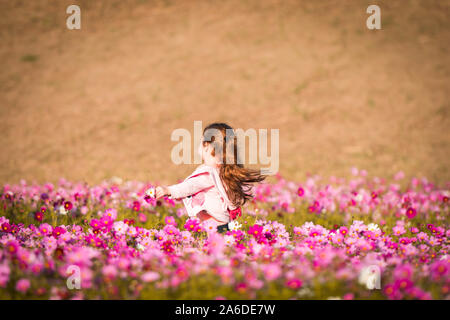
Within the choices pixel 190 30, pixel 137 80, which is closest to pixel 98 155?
pixel 137 80

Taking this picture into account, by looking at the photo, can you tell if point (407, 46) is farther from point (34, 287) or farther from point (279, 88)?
point (34, 287)

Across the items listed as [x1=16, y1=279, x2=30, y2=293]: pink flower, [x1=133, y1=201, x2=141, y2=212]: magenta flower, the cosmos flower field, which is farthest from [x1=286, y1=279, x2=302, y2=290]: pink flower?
[x1=133, y1=201, x2=141, y2=212]: magenta flower

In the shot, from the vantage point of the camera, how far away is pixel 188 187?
13.1 feet

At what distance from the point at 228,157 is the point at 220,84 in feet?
38.7

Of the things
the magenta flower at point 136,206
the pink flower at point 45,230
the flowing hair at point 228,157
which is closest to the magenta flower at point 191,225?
the flowing hair at point 228,157

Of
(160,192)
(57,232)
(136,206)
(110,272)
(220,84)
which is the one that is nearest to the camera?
(110,272)

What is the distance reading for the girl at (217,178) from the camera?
4.11 meters

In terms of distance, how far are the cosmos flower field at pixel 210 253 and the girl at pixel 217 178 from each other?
224 millimetres

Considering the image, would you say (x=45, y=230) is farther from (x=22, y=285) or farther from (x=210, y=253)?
(x=210, y=253)

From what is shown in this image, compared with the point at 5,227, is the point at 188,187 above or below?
above

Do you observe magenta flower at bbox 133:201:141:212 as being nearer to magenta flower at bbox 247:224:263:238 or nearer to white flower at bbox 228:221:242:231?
white flower at bbox 228:221:242:231

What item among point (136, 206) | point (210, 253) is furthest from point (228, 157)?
point (136, 206)

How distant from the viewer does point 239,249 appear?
3.40 metres
